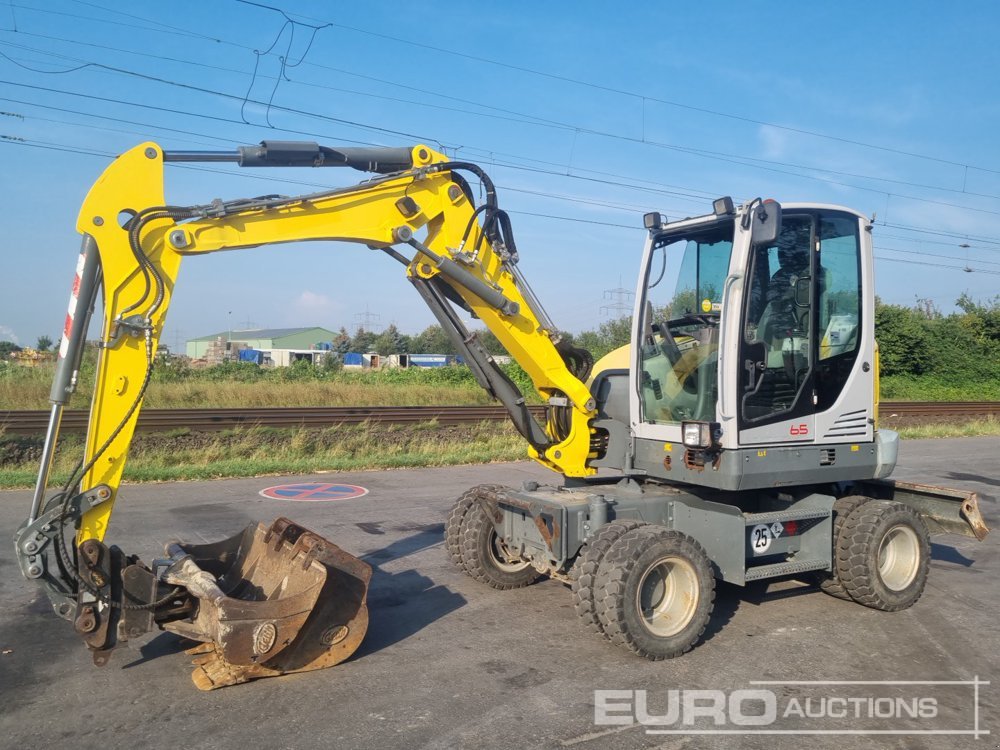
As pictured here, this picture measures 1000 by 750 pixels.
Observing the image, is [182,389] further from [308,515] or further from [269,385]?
[308,515]

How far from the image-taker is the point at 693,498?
6.26m

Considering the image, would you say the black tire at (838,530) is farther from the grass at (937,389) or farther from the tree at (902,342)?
the tree at (902,342)

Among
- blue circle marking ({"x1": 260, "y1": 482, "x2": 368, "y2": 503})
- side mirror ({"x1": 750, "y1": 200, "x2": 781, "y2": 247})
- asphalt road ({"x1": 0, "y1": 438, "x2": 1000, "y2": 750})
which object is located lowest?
asphalt road ({"x1": 0, "y1": 438, "x2": 1000, "y2": 750})

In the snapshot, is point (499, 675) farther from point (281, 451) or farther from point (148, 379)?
point (281, 451)

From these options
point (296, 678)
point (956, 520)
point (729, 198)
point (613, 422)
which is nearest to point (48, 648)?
point (296, 678)

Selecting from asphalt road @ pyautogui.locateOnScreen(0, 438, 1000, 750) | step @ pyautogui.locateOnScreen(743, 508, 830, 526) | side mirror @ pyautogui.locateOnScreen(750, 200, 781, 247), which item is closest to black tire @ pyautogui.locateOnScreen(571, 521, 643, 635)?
asphalt road @ pyautogui.locateOnScreen(0, 438, 1000, 750)

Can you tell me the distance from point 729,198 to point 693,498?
2.36 meters

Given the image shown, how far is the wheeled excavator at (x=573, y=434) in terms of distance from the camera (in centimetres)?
462

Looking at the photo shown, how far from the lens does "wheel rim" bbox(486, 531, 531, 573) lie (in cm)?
675

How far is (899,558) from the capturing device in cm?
664

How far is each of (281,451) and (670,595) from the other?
11367 millimetres

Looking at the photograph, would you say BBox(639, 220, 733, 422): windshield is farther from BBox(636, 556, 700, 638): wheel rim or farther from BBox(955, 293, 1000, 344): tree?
BBox(955, 293, 1000, 344): tree

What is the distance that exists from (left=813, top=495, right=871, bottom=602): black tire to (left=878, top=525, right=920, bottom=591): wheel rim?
343 millimetres

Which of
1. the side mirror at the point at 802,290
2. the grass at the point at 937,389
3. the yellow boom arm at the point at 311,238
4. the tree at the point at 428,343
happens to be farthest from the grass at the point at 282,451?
the tree at the point at 428,343
